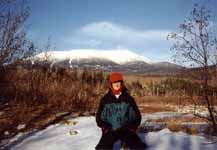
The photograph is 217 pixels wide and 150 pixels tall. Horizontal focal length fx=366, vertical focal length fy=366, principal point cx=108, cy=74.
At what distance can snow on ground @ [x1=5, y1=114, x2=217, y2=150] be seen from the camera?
646cm

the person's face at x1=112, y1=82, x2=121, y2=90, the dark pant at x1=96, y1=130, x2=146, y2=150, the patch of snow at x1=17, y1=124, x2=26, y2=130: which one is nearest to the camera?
the dark pant at x1=96, y1=130, x2=146, y2=150

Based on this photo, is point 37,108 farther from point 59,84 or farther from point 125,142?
point 125,142

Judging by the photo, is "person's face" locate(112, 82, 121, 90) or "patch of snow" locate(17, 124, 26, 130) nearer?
"person's face" locate(112, 82, 121, 90)

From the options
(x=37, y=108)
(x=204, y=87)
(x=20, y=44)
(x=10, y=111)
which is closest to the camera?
(x=204, y=87)

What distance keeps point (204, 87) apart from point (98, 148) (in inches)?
143

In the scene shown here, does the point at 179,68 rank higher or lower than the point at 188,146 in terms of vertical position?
higher

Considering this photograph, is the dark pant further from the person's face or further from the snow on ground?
the person's face

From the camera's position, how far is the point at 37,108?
40.1ft

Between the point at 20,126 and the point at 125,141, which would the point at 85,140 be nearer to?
the point at 125,141

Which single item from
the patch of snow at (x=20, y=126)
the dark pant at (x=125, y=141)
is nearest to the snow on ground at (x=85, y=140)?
the dark pant at (x=125, y=141)

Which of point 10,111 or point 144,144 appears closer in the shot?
point 144,144

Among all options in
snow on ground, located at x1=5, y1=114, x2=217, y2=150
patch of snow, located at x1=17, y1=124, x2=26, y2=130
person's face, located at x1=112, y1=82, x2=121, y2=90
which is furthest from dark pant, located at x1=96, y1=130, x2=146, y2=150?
patch of snow, located at x1=17, y1=124, x2=26, y2=130

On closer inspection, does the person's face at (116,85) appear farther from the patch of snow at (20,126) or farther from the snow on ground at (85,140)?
the patch of snow at (20,126)

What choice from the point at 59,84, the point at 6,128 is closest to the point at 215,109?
the point at 6,128
